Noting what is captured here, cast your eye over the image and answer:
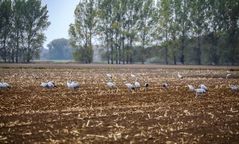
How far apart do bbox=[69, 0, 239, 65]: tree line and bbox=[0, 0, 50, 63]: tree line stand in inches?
340

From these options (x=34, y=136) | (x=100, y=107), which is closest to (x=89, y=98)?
(x=100, y=107)

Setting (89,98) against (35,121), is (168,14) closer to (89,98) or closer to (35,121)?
(89,98)

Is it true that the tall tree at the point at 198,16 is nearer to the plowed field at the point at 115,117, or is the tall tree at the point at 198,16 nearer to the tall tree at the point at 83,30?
the tall tree at the point at 83,30

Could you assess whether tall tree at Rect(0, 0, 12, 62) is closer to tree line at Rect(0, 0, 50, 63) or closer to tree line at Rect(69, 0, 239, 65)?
tree line at Rect(0, 0, 50, 63)

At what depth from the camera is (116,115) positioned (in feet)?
46.2

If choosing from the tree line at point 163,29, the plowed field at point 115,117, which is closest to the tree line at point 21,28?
the tree line at point 163,29

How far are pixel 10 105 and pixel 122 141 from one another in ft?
24.0

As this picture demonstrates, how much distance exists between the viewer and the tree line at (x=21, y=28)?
3103 inches

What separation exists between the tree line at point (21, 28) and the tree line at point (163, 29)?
340 inches

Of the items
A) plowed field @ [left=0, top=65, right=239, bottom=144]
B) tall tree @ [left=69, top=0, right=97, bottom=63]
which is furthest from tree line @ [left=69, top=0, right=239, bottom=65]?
plowed field @ [left=0, top=65, right=239, bottom=144]

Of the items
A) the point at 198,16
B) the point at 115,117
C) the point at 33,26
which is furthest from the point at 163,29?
the point at 115,117

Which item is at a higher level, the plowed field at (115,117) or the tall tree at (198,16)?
the tall tree at (198,16)

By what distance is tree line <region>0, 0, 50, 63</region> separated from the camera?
259ft

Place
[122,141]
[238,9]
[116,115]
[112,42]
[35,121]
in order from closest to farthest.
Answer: [122,141]
[35,121]
[116,115]
[238,9]
[112,42]
